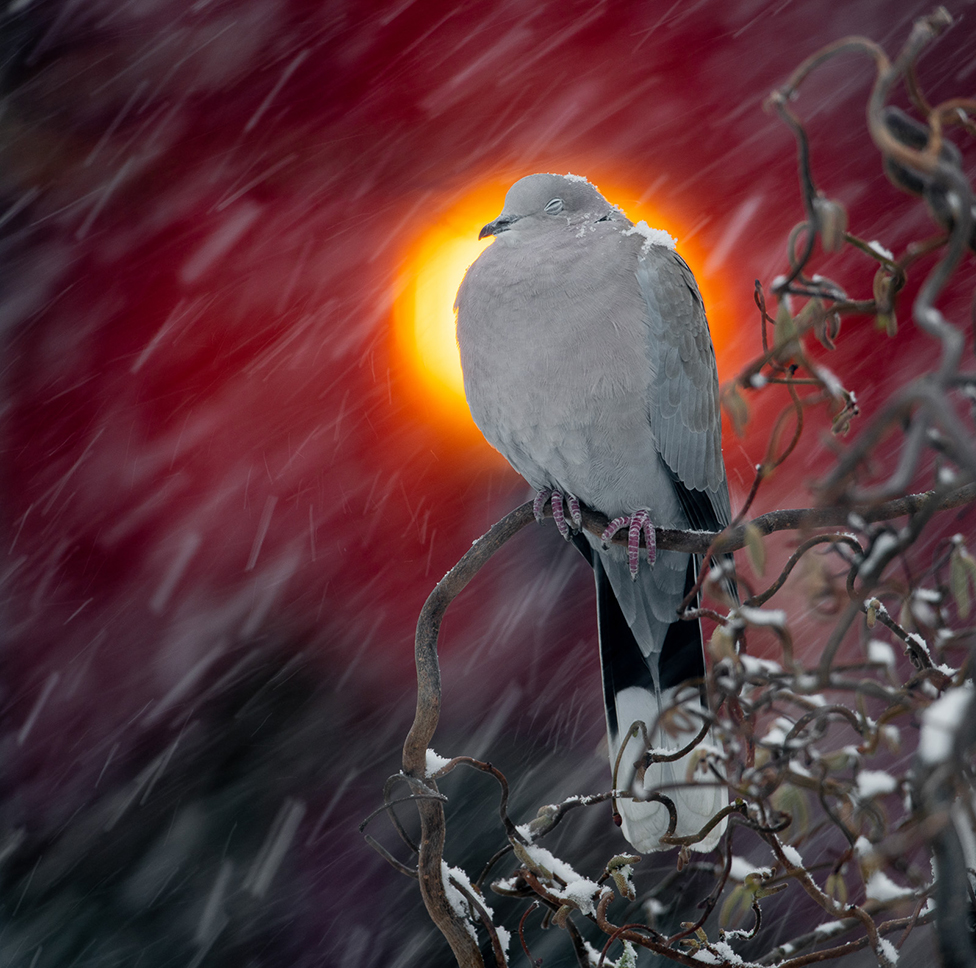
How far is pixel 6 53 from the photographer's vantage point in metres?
1.75

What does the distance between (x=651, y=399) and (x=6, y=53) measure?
61.4 inches

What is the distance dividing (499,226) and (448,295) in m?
0.58

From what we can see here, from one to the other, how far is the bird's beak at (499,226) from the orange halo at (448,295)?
0.52 meters

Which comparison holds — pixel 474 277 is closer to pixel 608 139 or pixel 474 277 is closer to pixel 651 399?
pixel 651 399

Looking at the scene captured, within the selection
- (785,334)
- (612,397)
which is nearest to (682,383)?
(612,397)

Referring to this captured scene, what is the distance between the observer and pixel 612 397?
1.13m

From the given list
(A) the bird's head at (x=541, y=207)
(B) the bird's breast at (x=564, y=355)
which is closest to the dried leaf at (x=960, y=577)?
(B) the bird's breast at (x=564, y=355)

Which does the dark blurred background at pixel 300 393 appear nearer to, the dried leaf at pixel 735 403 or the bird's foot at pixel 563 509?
the bird's foot at pixel 563 509

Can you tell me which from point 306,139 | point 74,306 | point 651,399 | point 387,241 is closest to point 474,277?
point 651,399

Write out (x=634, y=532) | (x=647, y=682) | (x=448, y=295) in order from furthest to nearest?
(x=448, y=295), (x=647, y=682), (x=634, y=532)

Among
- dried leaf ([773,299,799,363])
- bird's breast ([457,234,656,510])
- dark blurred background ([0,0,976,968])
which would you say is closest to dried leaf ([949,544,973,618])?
dried leaf ([773,299,799,363])

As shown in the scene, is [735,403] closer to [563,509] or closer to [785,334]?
[785,334]

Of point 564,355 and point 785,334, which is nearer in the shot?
point 785,334

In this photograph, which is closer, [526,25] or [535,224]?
[535,224]
